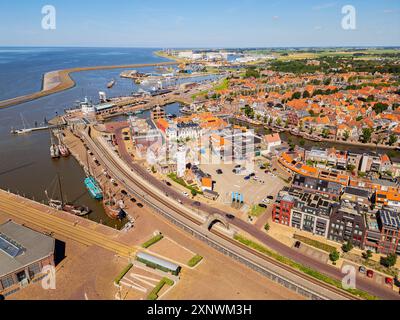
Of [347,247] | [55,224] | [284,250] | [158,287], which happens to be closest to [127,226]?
[55,224]

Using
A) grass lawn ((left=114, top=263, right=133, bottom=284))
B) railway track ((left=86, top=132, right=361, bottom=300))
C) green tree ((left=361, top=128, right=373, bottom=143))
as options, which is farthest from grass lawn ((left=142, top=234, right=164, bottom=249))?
green tree ((left=361, top=128, right=373, bottom=143))

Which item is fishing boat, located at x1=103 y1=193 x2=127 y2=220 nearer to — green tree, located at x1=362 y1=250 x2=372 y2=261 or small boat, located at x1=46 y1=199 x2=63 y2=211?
small boat, located at x1=46 y1=199 x2=63 y2=211

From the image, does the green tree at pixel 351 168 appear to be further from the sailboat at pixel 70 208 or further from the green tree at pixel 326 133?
the sailboat at pixel 70 208

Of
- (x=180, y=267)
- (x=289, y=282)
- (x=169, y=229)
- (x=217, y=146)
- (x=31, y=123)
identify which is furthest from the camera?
(x=31, y=123)

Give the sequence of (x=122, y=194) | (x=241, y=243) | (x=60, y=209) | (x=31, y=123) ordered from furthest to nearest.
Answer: (x=31, y=123)
(x=122, y=194)
(x=60, y=209)
(x=241, y=243)
